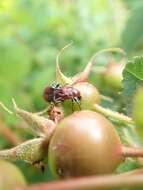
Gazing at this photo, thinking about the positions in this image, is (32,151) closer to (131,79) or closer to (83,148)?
(83,148)

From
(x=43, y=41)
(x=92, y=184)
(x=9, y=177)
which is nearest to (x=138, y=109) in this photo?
(x=92, y=184)

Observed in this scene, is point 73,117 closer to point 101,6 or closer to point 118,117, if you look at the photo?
point 118,117

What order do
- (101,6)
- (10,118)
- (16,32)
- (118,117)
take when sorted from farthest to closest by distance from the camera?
1. (101,6)
2. (16,32)
3. (10,118)
4. (118,117)

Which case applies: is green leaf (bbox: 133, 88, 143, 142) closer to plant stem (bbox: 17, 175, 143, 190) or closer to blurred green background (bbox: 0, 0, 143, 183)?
plant stem (bbox: 17, 175, 143, 190)

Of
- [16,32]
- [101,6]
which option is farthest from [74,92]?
[101,6]

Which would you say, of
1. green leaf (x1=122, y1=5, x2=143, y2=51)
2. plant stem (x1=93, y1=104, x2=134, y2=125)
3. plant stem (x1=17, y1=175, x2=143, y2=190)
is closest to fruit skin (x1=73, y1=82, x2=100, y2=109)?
plant stem (x1=93, y1=104, x2=134, y2=125)
